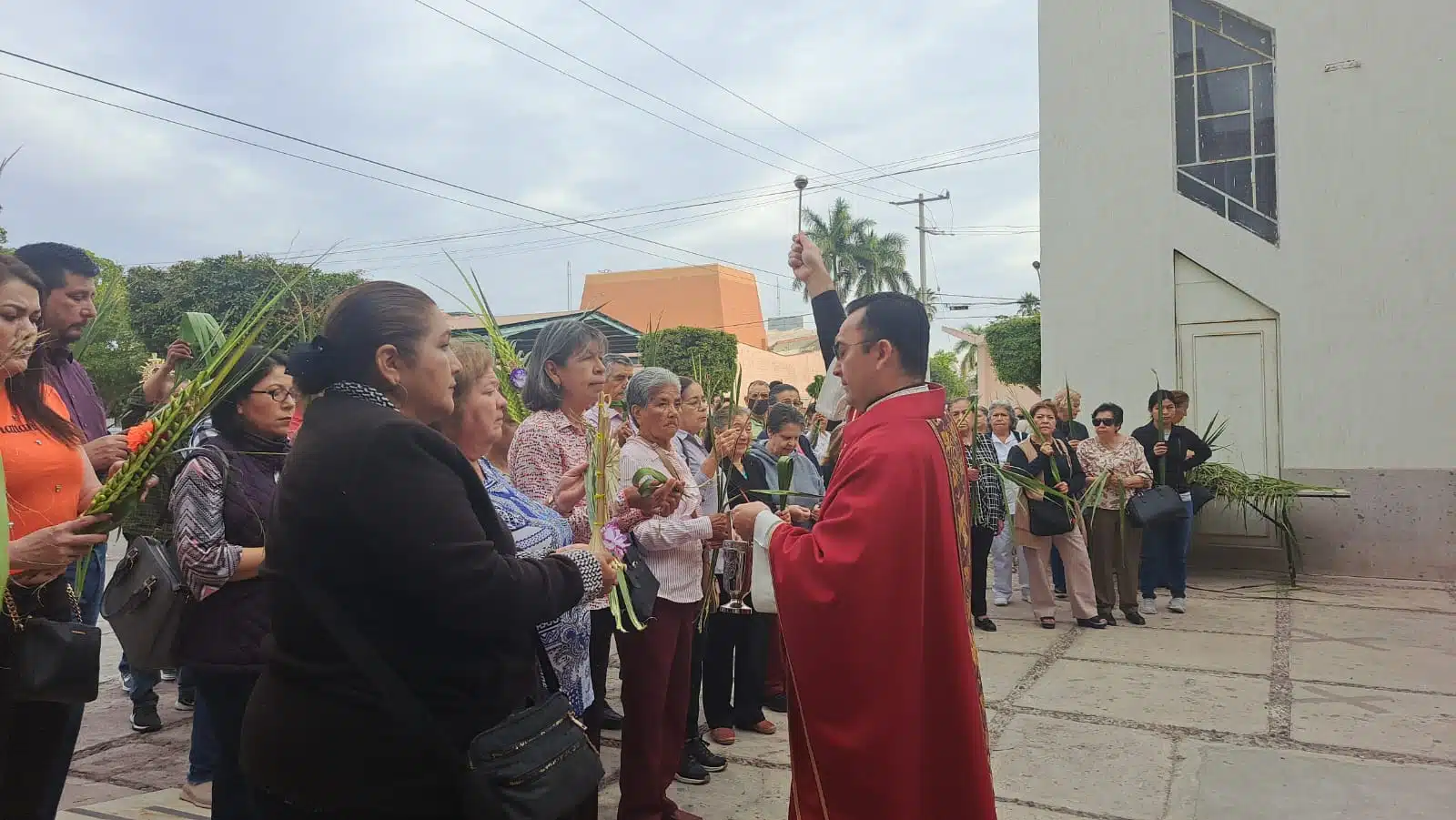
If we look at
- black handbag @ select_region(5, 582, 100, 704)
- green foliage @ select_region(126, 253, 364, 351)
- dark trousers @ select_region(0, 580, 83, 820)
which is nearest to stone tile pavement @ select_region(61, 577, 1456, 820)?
dark trousers @ select_region(0, 580, 83, 820)

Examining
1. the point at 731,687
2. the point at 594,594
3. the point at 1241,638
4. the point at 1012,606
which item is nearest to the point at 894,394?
the point at 594,594

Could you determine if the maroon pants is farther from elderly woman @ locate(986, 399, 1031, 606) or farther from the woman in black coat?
elderly woman @ locate(986, 399, 1031, 606)

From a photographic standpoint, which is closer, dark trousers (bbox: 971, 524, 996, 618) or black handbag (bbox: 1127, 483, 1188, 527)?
dark trousers (bbox: 971, 524, 996, 618)

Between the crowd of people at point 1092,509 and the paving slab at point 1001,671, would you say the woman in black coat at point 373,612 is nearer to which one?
the paving slab at point 1001,671

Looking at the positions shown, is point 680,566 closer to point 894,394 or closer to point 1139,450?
point 894,394

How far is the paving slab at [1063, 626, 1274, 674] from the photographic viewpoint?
6949 mm

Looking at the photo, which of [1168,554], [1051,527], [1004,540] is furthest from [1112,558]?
[1004,540]

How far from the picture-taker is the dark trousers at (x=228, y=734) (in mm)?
3186

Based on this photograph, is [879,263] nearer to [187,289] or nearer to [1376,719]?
[187,289]

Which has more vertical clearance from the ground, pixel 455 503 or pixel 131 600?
pixel 455 503

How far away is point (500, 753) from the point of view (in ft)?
6.52

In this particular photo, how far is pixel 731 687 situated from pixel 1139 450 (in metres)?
5.06

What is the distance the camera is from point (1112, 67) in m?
12.1

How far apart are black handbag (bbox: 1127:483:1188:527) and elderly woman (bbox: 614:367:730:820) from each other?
5.76 metres
